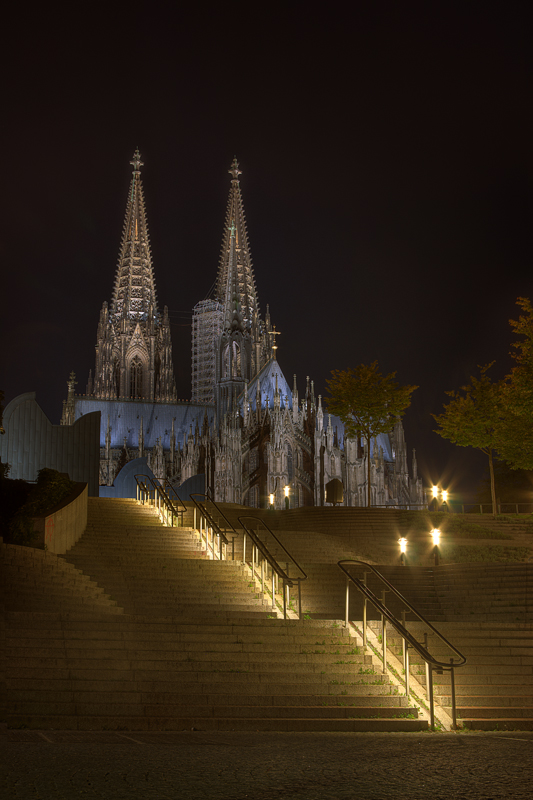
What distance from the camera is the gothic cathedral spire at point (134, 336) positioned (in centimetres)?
8675

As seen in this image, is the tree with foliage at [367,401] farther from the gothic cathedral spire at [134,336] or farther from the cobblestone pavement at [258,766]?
the gothic cathedral spire at [134,336]

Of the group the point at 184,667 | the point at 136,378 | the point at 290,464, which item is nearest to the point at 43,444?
the point at 184,667

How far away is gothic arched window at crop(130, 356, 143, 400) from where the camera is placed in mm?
86500

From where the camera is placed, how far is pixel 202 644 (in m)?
10.9

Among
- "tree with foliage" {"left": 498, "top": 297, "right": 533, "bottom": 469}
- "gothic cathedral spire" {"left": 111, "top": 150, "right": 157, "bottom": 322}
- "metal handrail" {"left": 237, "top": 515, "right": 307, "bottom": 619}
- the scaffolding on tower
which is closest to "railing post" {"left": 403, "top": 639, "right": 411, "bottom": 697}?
"metal handrail" {"left": 237, "top": 515, "right": 307, "bottom": 619}

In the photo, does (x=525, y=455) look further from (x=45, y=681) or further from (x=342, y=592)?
(x=45, y=681)

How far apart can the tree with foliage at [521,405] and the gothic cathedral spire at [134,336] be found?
184 feet

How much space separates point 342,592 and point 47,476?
8125mm

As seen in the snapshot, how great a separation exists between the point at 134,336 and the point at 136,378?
17.4 ft

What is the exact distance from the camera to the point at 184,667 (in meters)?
10.2

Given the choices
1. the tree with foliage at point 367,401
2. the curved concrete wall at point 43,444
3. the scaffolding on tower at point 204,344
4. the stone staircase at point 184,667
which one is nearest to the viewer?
the stone staircase at point 184,667

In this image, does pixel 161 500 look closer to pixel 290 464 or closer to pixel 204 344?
pixel 290 464

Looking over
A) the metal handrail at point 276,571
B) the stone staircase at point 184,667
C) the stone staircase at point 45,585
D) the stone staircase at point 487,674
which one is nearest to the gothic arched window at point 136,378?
the metal handrail at point 276,571

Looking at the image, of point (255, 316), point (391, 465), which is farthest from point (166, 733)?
point (255, 316)
